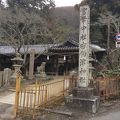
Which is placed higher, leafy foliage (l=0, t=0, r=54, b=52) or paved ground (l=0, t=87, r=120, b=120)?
leafy foliage (l=0, t=0, r=54, b=52)

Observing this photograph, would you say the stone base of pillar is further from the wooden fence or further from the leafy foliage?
the leafy foliage

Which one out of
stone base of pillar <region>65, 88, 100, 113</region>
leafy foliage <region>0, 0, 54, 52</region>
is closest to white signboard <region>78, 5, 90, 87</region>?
stone base of pillar <region>65, 88, 100, 113</region>

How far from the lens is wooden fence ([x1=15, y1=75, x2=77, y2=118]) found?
8500 millimetres

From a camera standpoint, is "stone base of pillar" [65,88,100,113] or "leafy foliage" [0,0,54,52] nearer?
"stone base of pillar" [65,88,100,113]

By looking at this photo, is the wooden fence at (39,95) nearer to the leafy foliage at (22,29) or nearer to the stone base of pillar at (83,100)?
A: the stone base of pillar at (83,100)

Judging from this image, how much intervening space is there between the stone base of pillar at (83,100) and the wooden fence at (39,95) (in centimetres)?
66

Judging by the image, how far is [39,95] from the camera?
859cm

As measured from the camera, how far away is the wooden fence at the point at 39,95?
8.50 m

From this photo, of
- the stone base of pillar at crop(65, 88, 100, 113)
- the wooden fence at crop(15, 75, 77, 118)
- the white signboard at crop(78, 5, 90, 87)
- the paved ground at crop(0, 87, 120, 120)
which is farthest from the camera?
the white signboard at crop(78, 5, 90, 87)

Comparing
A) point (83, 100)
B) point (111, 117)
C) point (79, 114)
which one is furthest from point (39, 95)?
point (111, 117)

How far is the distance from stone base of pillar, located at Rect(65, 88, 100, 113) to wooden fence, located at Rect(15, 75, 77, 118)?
2.16 ft

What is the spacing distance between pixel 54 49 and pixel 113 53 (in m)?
9.32

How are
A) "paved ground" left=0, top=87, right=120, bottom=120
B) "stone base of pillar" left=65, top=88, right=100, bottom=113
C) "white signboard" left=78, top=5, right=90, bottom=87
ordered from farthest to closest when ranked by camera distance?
"white signboard" left=78, top=5, right=90, bottom=87, "stone base of pillar" left=65, top=88, right=100, bottom=113, "paved ground" left=0, top=87, right=120, bottom=120

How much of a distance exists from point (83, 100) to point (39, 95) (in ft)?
6.14
